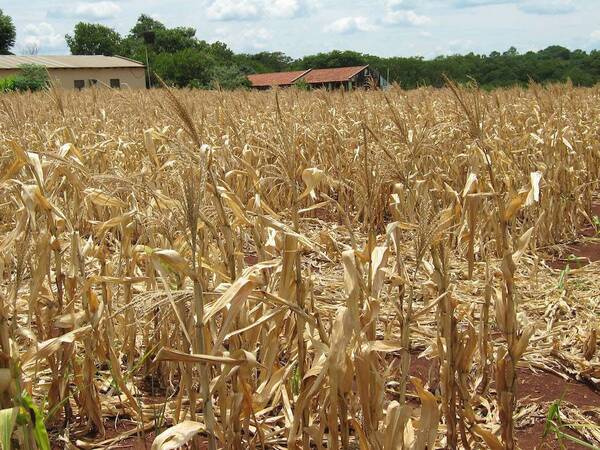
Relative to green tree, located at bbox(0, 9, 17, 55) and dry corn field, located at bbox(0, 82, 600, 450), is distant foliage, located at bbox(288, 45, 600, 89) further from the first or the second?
green tree, located at bbox(0, 9, 17, 55)

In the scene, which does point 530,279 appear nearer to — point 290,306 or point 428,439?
point 428,439

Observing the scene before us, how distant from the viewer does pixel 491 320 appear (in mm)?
3705

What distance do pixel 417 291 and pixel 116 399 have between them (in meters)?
2.10

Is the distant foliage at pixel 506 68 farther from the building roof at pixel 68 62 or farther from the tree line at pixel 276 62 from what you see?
the building roof at pixel 68 62

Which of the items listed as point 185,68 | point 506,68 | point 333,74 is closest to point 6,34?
point 185,68

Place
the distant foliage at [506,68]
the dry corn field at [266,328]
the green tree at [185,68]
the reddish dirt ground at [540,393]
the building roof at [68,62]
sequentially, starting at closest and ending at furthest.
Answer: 1. the dry corn field at [266,328]
2. the reddish dirt ground at [540,393]
3. the distant foliage at [506,68]
4. the building roof at [68,62]
5. the green tree at [185,68]

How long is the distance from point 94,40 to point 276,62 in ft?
71.5

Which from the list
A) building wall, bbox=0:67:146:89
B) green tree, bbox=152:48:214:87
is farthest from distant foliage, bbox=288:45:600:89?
building wall, bbox=0:67:146:89

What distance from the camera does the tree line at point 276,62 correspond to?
2823 cm

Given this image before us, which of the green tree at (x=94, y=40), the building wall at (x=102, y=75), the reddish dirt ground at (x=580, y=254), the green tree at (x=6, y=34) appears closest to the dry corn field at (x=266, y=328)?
the reddish dirt ground at (x=580, y=254)

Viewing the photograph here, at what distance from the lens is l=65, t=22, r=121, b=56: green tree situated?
7719 cm

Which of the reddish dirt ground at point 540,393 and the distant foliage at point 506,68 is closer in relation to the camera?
the reddish dirt ground at point 540,393

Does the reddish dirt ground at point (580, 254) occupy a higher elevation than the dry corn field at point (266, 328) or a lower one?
lower

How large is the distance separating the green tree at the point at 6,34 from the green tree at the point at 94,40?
18.5 meters
